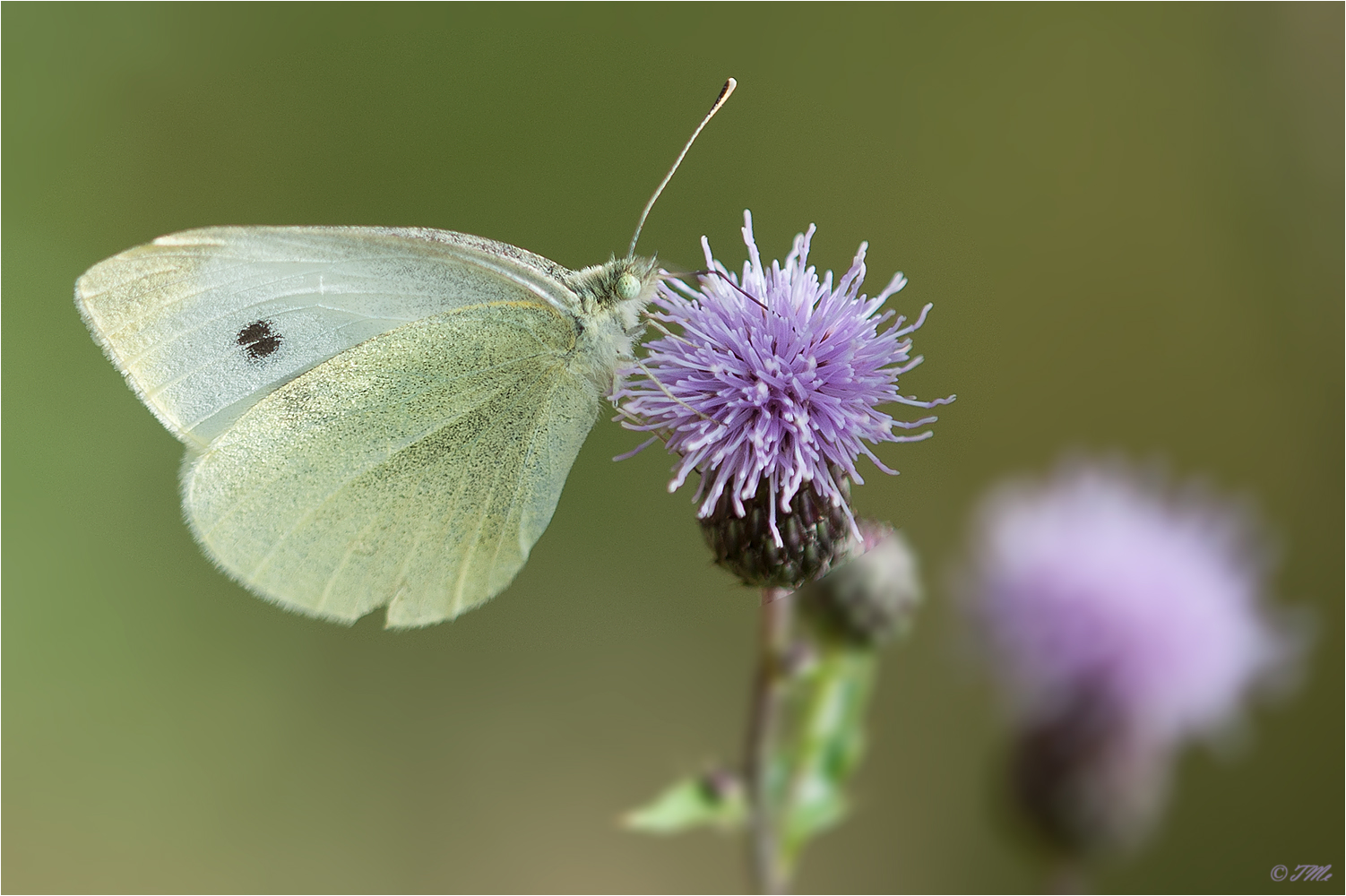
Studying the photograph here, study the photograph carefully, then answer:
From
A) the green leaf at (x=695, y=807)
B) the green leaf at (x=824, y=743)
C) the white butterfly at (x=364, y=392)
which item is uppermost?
the white butterfly at (x=364, y=392)

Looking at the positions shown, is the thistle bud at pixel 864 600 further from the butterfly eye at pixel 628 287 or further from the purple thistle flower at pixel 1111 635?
the purple thistle flower at pixel 1111 635

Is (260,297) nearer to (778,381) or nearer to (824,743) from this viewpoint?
(778,381)

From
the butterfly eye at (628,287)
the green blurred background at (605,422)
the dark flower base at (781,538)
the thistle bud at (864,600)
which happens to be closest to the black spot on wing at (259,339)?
the butterfly eye at (628,287)

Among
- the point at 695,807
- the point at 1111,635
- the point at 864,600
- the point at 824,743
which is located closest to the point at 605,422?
the point at 864,600

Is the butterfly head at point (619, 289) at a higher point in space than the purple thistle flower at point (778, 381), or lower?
higher

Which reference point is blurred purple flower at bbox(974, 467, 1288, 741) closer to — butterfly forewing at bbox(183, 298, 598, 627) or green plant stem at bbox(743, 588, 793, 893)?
green plant stem at bbox(743, 588, 793, 893)
